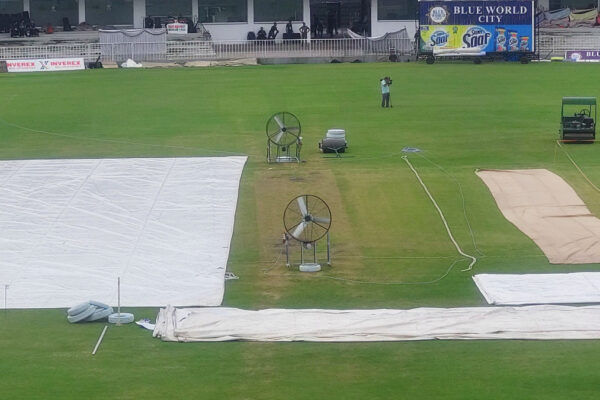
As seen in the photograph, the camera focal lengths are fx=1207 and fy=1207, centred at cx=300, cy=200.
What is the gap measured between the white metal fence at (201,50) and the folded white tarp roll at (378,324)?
58785 millimetres

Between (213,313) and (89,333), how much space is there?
268 cm

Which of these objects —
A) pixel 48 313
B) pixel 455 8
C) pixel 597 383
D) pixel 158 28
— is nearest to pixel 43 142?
pixel 48 313

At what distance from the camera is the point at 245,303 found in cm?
2727

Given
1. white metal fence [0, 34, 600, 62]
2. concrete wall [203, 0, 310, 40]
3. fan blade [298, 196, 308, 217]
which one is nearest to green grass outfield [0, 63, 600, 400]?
fan blade [298, 196, 308, 217]

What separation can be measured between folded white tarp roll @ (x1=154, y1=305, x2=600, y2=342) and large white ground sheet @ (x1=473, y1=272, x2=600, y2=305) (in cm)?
90

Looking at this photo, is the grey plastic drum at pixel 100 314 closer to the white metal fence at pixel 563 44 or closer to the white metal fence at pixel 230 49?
the white metal fence at pixel 230 49

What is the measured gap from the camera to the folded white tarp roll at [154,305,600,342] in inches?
947

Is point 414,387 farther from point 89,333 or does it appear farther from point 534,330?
point 89,333

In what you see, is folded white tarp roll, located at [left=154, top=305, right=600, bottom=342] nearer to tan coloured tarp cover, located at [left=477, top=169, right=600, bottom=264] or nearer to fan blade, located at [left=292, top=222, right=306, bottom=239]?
fan blade, located at [left=292, top=222, right=306, bottom=239]

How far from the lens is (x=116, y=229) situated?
112ft

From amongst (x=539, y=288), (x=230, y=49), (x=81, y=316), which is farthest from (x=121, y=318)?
(x=230, y=49)

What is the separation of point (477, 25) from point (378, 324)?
57.0 metres

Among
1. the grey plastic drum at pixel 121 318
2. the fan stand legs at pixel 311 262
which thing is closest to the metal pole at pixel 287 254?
the fan stand legs at pixel 311 262

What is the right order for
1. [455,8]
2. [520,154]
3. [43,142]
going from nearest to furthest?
1. [520,154]
2. [43,142]
3. [455,8]
